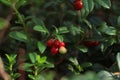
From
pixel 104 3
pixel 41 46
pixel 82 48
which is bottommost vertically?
pixel 82 48

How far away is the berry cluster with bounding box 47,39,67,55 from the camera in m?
2.12

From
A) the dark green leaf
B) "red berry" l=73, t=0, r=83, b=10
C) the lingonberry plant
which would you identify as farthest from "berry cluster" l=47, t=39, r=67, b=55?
"red berry" l=73, t=0, r=83, b=10

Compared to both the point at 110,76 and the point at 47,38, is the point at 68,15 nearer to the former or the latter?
the point at 47,38

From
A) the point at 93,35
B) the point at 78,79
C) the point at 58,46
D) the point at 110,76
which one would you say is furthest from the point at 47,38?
the point at 78,79

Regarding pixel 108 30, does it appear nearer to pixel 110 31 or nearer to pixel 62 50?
pixel 110 31

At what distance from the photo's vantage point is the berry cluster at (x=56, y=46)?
212cm

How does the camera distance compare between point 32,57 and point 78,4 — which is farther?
point 78,4

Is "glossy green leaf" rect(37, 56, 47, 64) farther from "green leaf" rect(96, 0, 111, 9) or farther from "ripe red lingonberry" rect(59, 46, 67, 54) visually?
"green leaf" rect(96, 0, 111, 9)

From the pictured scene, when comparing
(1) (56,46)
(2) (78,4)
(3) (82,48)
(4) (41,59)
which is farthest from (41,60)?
(2) (78,4)

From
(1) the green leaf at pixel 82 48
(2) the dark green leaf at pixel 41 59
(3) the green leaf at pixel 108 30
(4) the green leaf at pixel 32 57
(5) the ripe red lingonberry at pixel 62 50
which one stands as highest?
(4) the green leaf at pixel 32 57

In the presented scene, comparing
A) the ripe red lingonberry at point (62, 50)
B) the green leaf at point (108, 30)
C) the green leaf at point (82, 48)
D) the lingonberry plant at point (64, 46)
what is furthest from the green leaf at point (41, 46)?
the green leaf at point (108, 30)

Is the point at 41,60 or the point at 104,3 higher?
the point at 104,3

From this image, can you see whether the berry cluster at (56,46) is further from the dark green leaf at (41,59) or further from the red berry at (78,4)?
the red berry at (78,4)

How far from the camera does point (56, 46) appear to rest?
2.13m
